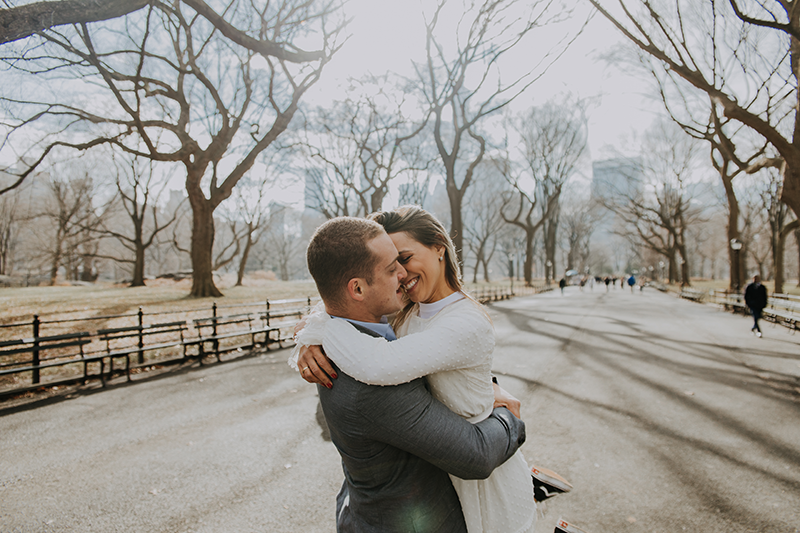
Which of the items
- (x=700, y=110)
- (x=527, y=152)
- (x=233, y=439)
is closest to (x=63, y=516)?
(x=233, y=439)

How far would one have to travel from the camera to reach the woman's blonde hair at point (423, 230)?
1885 millimetres

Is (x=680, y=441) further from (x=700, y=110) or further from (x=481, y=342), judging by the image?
(x=700, y=110)

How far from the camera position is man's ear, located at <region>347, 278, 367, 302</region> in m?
1.45

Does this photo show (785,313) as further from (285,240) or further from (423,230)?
(285,240)

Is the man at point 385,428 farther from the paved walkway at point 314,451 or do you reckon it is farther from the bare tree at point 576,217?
the bare tree at point 576,217

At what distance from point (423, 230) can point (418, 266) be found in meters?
0.17

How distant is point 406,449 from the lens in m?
1.29

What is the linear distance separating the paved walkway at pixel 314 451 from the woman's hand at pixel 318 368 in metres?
2.61

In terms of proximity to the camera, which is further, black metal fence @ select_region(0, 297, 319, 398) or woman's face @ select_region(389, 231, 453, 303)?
black metal fence @ select_region(0, 297, 319, 398)

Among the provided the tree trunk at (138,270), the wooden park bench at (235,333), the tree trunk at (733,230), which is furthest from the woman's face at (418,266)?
the tree trunk at (138,270)

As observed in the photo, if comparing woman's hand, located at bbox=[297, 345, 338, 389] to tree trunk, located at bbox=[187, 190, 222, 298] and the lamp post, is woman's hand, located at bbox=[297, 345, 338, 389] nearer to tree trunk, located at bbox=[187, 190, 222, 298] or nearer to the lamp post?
tree trunk, located at bbox=[187, 190, 222, 298]

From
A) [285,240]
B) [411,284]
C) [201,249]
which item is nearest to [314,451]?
[411,284]

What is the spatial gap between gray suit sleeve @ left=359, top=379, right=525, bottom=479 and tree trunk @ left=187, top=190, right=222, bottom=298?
1828 centimetres

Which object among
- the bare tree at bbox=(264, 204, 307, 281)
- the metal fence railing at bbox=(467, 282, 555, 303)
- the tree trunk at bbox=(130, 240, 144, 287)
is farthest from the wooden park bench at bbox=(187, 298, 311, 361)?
the bare tree at bbox=(264, 204, 307, 281)
